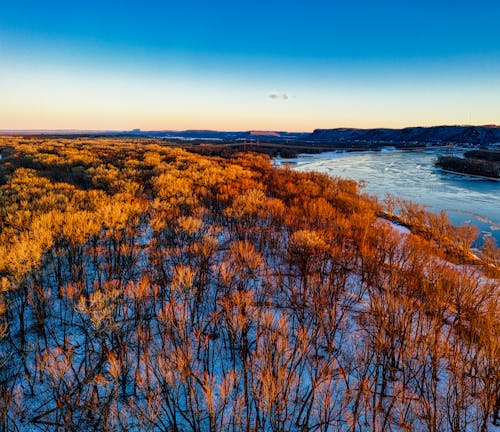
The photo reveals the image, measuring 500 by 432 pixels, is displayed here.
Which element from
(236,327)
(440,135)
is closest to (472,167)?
(236,327)

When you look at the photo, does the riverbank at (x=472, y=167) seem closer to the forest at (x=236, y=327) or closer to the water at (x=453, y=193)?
the water at (x=453, y=193)

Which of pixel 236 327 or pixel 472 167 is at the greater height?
pixel 472 167

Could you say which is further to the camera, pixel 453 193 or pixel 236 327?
pixel 453 193

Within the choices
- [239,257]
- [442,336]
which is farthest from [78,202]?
[442,336]

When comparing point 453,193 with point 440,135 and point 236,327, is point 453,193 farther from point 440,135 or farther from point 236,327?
point 440,135

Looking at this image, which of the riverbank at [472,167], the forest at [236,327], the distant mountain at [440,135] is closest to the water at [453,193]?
the riverbank at [472,167]

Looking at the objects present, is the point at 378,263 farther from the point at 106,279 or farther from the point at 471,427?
the point at 106,279

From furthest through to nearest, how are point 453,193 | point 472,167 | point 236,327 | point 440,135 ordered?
point 440,135, point 472,167, point 453,193, point 236,327

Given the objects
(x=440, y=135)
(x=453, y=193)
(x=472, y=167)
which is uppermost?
(x=440, y=135)
